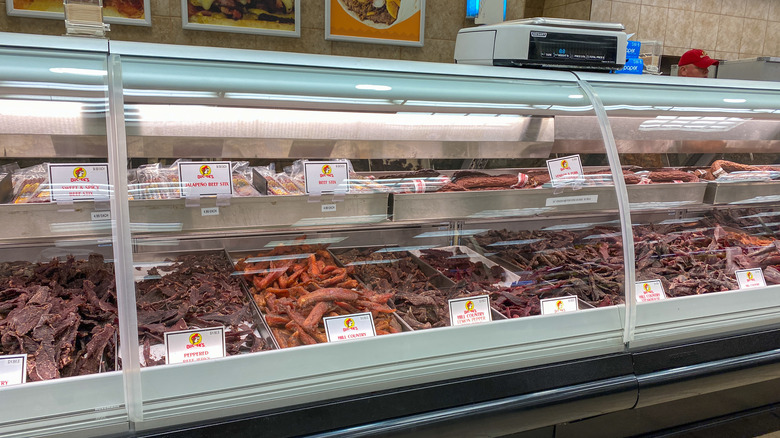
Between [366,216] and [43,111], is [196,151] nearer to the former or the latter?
[43,111]

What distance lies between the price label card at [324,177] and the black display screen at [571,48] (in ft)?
2.96

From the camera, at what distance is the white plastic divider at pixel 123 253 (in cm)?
133

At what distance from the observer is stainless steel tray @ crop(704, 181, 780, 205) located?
2.47 m

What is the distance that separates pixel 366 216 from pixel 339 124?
0.36 meters

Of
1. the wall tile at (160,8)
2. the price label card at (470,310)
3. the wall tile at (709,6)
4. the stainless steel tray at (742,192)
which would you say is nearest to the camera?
the price label card at (470,310)

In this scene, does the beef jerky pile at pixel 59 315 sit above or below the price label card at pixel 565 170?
below

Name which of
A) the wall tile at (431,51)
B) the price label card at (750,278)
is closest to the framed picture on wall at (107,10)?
the wall tile at (431,51)

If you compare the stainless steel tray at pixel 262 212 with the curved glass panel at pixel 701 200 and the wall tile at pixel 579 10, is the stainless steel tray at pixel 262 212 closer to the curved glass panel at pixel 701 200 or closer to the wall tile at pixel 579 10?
the curved glass panel at pixel 701 200

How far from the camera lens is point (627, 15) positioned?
591cm

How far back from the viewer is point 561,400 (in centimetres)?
175

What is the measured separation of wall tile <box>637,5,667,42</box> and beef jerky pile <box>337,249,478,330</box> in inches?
207

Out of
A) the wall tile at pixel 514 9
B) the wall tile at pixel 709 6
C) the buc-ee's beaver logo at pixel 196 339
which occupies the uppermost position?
the wall tile at pixel 709 6

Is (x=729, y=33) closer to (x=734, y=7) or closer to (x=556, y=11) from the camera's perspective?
(x=734, y=7)

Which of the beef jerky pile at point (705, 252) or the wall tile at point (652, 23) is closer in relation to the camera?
the beef jerky pile at point (705, 252)
